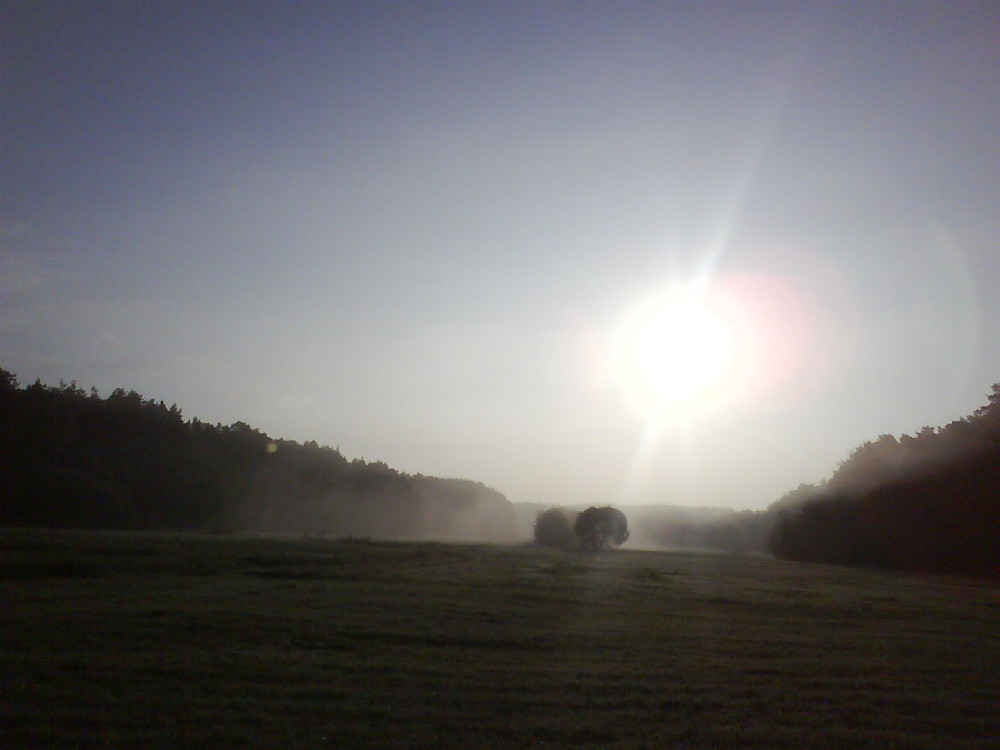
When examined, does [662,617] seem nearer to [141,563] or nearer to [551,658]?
[551,658]

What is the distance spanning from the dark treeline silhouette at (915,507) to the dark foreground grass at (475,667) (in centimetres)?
2672

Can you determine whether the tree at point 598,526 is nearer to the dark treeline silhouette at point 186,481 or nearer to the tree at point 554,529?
the tree at point 554,529

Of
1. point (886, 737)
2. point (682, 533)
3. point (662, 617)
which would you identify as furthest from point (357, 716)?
point (682, 533)

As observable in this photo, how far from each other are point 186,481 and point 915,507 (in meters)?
67.5

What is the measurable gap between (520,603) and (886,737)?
1413 cm

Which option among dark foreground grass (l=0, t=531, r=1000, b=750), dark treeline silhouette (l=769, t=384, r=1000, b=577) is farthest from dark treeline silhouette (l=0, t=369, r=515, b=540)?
dark treeline silhouette (l=769, t=384, r=1000, b=577)

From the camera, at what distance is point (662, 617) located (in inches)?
852

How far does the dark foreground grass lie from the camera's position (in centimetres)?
1024

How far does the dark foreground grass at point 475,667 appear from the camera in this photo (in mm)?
10242

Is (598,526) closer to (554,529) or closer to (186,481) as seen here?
(554,529)

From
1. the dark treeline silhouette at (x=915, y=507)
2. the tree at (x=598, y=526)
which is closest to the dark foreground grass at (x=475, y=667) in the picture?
the dark treeline silhouette at (x=915, y=507)

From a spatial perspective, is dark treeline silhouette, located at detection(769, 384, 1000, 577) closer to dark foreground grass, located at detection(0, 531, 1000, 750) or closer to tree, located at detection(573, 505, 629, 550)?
tree, located at detection(573, 505, 629, 550)

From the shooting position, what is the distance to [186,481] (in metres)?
83.1

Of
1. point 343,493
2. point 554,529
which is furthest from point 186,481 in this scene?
point 554,529
